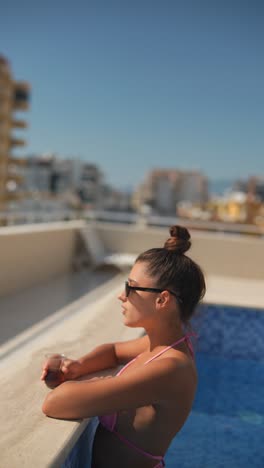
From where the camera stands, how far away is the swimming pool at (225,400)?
2.43 m

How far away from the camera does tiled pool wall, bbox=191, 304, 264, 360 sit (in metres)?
4.26

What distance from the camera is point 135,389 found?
1.25m

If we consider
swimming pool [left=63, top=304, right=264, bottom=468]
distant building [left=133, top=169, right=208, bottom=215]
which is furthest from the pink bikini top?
distant building [left=133, top=169, right=208, bottom=215]

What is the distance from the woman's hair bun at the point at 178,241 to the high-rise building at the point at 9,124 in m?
49.0

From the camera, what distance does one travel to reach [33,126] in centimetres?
5462

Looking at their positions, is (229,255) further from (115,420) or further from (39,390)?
(115,420)

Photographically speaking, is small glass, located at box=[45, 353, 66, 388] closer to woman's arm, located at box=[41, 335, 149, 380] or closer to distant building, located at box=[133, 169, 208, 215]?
woman's arm, located at box=[41, 335, 149, 380]

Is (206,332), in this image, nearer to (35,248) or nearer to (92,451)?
(35,248)

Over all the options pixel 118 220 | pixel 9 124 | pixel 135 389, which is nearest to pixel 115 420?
pixel 135 389

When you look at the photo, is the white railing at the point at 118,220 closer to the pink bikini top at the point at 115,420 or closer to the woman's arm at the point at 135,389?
the pink bikini top at the point at 115,420

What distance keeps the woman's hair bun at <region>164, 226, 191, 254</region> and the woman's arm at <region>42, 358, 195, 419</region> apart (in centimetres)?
34

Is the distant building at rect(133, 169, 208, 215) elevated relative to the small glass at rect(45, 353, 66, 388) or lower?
lower

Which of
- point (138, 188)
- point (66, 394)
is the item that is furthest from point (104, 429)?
point (138, 188)

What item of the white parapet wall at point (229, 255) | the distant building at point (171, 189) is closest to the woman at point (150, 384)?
the white parapet wall at point (229, 255)
